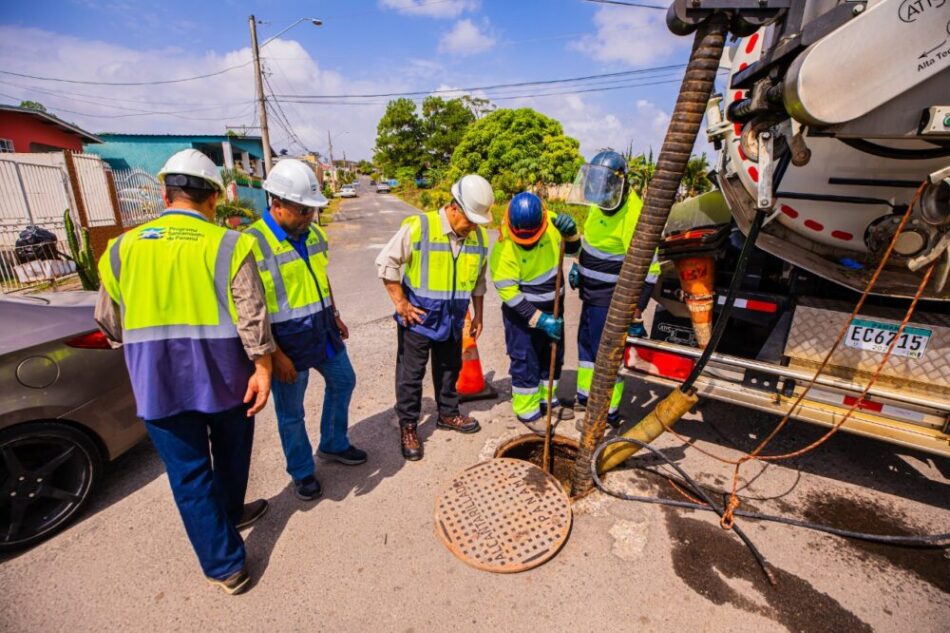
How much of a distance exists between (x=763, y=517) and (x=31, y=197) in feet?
39.5

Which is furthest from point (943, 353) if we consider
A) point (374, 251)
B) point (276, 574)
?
point (374, 251)

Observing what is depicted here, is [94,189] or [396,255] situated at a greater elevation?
[396,255]

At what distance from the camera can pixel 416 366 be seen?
118 inches

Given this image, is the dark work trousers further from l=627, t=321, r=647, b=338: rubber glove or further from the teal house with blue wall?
the teal house with blue wall

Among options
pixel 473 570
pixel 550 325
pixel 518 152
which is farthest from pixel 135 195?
pixel 518 152

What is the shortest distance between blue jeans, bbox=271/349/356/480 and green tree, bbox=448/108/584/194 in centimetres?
2368

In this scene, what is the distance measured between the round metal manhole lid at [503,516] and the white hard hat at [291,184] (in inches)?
70.9

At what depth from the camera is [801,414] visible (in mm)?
2498

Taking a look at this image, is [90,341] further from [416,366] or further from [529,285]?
[529,285]

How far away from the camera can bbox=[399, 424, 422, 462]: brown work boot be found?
9.83ft

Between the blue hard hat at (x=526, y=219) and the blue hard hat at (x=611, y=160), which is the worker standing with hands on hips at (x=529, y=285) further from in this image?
the blue hard hat at (x=611, y=160)

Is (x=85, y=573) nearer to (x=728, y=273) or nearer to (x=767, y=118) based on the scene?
(x=767, y=118)

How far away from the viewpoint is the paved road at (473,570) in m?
1.92

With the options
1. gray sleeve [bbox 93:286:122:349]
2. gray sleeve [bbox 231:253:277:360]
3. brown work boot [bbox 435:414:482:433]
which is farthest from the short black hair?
brown work boot [bbox 435:414:482:433]
